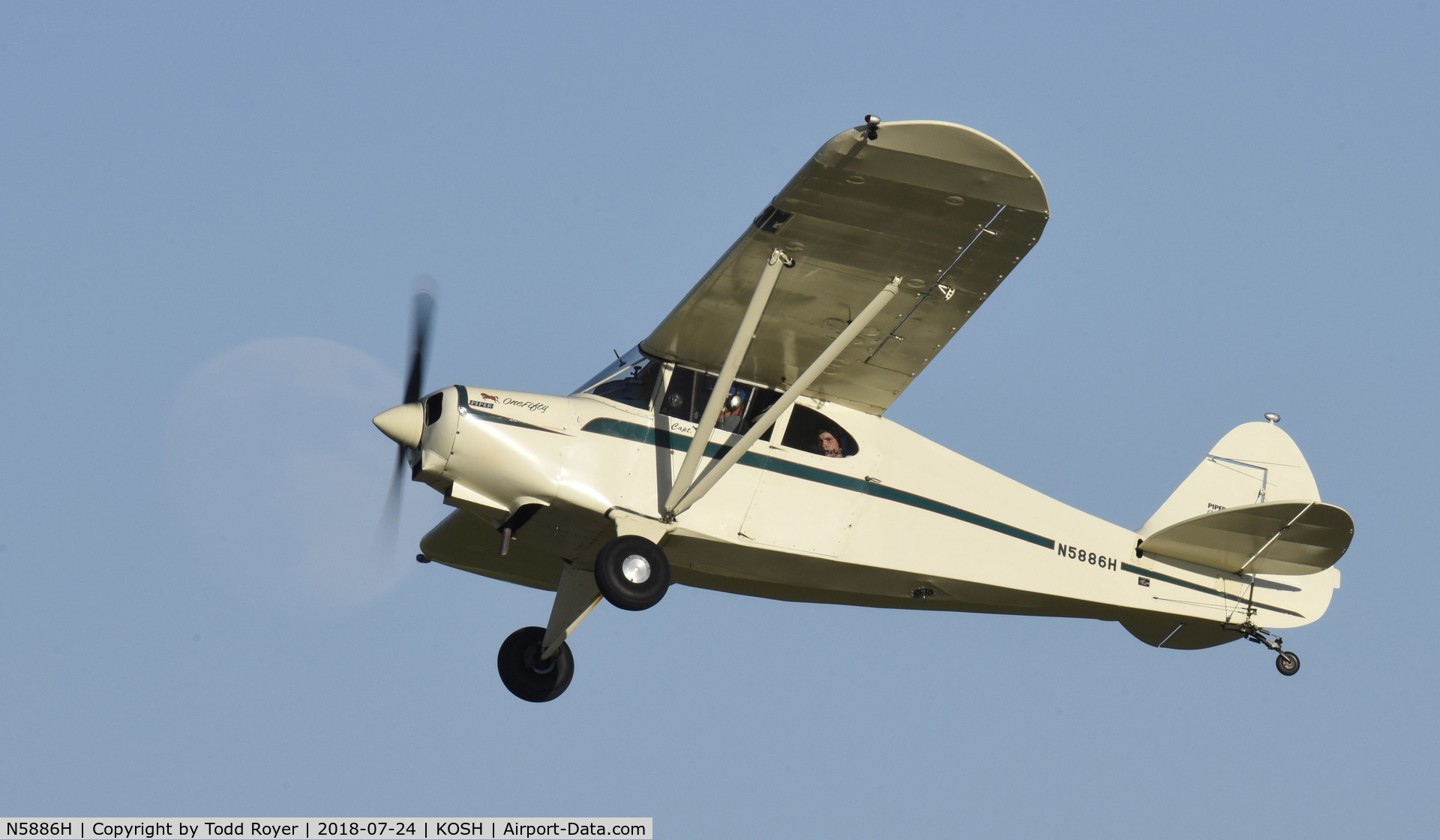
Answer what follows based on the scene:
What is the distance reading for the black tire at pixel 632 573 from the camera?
36.3 ft

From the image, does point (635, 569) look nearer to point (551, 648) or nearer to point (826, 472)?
point (826, 472)

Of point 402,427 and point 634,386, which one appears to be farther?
point 634,386

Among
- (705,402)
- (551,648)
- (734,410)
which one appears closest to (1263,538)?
(734,410)

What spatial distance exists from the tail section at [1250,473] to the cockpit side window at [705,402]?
13.9 feet


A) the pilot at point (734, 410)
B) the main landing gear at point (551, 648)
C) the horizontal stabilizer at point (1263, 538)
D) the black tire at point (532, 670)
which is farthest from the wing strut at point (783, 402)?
the horizontal stabilizer at point (1263, 538)

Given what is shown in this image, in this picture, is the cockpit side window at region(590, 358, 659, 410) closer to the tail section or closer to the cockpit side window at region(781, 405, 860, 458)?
Result: the cockpit side window at region(781, 405, 860, 458)

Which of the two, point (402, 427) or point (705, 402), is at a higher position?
Result: point (705, 402)

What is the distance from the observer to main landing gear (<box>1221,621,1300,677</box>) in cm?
1295

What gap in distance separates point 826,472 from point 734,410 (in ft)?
2.79

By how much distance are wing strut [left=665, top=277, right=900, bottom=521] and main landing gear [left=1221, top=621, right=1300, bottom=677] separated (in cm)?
435

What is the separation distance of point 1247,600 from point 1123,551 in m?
1.20

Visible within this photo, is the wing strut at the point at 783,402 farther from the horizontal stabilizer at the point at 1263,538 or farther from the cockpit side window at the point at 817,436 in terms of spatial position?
the horizontal stabilizer at the point at 1263,538

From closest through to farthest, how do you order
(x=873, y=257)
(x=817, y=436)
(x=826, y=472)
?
(x=873, y=257)
(x=826, y=472)
(x=817, y=436)

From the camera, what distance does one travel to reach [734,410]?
1219 cm
